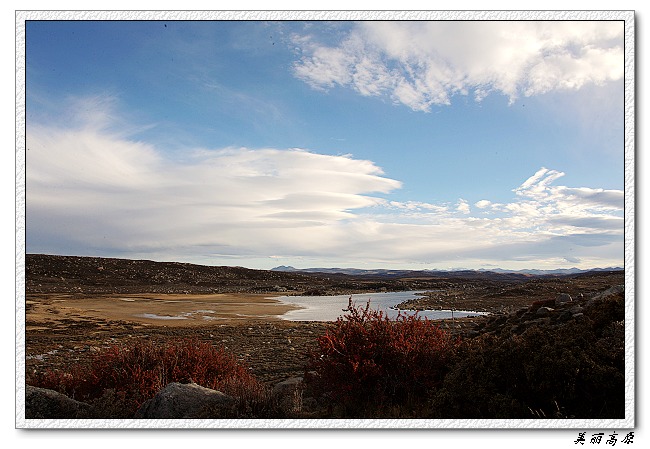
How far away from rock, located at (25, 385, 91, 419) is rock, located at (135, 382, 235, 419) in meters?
0.76

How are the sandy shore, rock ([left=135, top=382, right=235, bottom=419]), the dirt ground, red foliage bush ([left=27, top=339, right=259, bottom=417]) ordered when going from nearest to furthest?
rock ([left=135, top=382, right=235, bottom=419]) < red foliage bush ([left=27, top=339, right=259, bottom=417]) < the dirt ground < the sandy shore

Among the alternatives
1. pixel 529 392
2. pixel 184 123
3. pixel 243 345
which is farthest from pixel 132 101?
pixel 243 345

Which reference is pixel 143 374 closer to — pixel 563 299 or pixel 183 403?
pixel 183 403

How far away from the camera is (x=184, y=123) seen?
7109 millimetres

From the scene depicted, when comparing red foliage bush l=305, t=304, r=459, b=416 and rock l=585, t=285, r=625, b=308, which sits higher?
rock l=585, t=285, r=625, b=308

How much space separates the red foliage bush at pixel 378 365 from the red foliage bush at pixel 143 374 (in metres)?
1.17

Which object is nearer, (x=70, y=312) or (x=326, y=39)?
(x=326, y=39)

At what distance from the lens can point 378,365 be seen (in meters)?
6.36

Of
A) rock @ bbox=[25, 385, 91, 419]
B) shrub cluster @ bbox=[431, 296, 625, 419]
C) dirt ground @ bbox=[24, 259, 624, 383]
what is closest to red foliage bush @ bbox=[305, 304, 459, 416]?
shrub cluster @ bbox=[431, 296, 625, 419]

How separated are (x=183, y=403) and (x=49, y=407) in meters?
1.81

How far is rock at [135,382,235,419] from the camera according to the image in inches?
233

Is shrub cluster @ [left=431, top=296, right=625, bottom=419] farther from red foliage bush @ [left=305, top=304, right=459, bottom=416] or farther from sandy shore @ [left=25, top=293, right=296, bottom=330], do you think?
sandy shore @ [left=25, top=293, right=296, bottom=330]

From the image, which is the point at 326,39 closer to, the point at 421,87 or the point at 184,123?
the point at 421,87

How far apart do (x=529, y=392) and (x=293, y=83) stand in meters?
5.18
